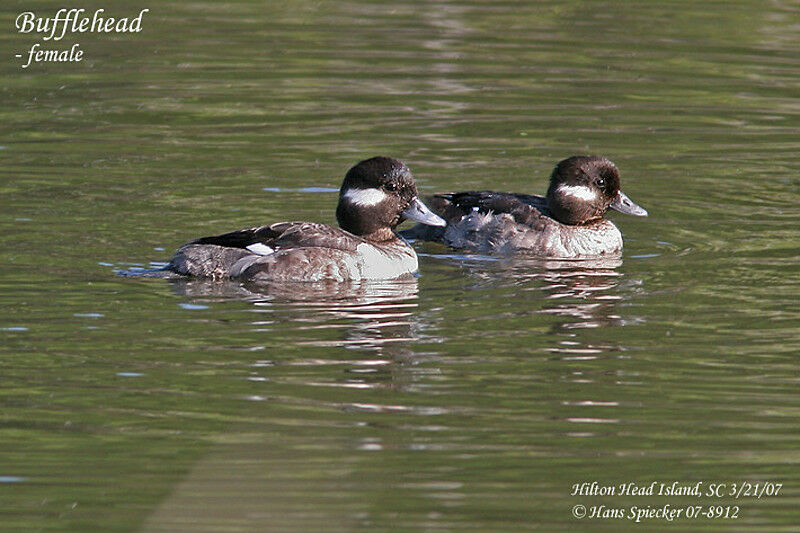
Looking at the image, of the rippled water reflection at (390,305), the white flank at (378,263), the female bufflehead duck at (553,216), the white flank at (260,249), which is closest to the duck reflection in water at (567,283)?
the rippled water reflection at (390,305)

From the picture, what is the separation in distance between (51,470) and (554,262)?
6097 millimetres

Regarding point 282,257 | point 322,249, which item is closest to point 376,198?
point 322,249

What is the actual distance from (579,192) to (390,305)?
10.0 ft

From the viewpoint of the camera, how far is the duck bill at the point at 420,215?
12281 millimetres

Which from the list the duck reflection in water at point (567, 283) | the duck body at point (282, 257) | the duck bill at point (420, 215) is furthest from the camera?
the duck bill at point (420, 215)

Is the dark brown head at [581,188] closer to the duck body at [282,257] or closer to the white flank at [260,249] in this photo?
the duck body at [282,257]

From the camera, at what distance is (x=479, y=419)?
26.9 ft

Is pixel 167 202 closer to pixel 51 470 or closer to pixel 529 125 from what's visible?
pixel 529 125

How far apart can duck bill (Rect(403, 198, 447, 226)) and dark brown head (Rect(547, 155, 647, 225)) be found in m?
1.26

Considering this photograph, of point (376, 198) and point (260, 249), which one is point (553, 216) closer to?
point (376, 198)

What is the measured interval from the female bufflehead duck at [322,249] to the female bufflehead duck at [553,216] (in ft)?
3.74

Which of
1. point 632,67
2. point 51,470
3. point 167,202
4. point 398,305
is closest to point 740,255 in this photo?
point 398,305

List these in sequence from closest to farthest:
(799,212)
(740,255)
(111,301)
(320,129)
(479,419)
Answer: (479,419) < (111,301) < (740,255) < (799,212) < (320,129)

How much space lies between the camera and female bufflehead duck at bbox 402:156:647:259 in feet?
42.2
